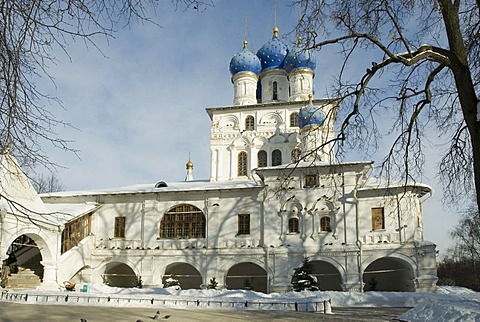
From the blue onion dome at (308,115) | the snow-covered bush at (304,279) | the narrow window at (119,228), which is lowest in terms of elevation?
the snow-covered bush at (304,279)

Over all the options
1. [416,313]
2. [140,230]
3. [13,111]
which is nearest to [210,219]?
[140,230]

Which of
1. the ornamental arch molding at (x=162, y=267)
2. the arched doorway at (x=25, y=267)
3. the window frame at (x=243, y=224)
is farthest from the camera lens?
the ornamental arch molding at (x=162, y=267)

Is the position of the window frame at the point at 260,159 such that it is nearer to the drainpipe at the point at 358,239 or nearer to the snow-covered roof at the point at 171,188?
the snow-covered roof at the point at 171,188

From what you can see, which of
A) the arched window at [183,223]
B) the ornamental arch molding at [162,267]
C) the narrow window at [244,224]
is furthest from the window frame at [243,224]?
the ornamental arch molding at [162,267]

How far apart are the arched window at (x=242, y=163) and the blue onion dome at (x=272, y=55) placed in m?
6.38

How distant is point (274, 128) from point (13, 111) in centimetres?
2489

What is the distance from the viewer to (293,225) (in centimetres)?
2217

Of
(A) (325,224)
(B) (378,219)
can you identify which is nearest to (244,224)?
(A) (325,224)

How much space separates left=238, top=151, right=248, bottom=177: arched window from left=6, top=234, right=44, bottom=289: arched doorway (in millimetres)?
11287

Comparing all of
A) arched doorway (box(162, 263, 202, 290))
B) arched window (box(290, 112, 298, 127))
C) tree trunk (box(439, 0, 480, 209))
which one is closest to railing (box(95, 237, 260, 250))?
arched doorway (box(162, 263, 202, 290))

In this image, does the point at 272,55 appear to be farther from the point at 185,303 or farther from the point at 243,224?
the point at 185,303

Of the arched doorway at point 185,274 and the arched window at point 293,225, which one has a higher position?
the arched window at point 293,225

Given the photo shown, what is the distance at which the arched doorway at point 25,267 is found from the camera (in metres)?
20.6

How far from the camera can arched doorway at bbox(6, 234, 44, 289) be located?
2062 cm
